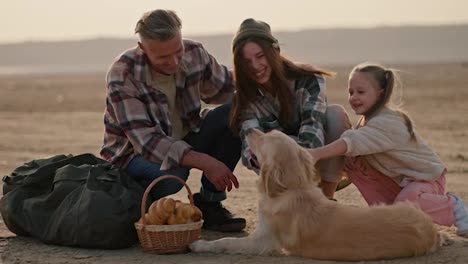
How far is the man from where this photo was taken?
679 centimetres

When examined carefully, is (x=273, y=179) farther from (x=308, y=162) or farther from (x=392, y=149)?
(x=392, y=149)

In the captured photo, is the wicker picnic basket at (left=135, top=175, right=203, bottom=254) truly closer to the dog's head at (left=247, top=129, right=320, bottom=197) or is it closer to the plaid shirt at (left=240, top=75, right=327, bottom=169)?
the dog's head at (left=247, top=129, right=320, bottom=197)

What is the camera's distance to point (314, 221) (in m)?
6.14

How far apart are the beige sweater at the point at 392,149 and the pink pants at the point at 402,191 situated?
0.22 ft

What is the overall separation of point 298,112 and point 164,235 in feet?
5.03

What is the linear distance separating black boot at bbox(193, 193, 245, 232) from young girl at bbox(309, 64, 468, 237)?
1.10 meters

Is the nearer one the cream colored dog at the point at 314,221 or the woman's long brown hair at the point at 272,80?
the cream colored dog at the point at 314,221

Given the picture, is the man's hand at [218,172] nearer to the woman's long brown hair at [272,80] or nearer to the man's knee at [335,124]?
the woman's long brown hair at [272,80]

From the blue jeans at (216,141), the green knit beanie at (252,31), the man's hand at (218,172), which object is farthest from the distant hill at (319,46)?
the man's hand at (218,172)

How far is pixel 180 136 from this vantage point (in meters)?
7.44

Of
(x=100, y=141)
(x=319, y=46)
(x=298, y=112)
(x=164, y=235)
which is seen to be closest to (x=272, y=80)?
(x=298, y=112)

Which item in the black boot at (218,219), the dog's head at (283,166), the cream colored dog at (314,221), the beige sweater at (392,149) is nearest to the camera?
the cream colored dog at (314,221)

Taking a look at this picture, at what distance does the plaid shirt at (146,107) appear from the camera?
6.87 m

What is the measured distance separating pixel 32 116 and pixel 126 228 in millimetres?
15070
